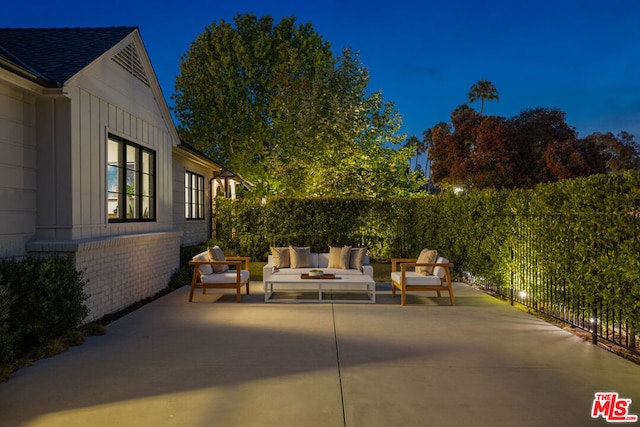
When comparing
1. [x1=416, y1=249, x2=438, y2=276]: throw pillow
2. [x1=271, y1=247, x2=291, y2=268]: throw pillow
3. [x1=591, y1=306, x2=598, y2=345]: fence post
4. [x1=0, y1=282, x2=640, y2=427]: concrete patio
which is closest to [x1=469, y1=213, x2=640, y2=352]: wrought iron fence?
[x1=591, y1=306, x2=598, y2=345]: fence post

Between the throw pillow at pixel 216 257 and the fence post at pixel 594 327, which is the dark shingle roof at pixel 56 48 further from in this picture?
the fence post at pixel 594 327

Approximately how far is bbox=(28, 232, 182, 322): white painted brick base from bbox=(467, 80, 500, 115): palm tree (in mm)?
29492

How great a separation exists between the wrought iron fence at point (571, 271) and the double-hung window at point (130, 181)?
6921 mm

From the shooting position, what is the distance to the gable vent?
833 centimetres

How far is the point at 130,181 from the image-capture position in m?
9.10

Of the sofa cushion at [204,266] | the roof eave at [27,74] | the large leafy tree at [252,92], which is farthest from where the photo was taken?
the large leafy tree at [252,92]

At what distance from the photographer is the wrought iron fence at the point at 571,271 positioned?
5.27 metres

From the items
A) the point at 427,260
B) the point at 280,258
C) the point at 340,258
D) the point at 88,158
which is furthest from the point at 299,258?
the point at 88,158

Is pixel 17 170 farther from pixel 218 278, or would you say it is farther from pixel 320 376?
pixel 320 376

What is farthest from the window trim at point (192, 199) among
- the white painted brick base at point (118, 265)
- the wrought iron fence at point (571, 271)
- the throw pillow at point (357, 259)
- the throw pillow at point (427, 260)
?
the wrought iron fence at point (571, 271)

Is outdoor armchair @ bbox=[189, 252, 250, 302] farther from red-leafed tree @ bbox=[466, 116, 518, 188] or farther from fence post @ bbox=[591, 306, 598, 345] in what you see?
red-leafed tree @ bbox=[466, 116, 518, 188]

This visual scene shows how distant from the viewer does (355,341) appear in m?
5.99

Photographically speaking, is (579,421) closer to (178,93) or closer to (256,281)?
(256,281)

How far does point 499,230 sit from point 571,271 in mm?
2818
